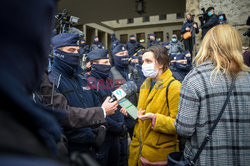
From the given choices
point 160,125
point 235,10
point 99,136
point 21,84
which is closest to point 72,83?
point 99,136

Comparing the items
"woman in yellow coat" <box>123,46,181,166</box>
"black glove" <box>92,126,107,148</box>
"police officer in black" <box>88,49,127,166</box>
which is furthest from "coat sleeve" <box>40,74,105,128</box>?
"police officer in black" <box>88,49,127,166</box>

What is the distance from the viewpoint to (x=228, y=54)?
1.63 metres

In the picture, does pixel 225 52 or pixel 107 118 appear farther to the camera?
pixel 107 118

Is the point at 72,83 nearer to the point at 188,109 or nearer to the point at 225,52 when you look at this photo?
the point at 188,109

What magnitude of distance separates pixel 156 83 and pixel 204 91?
1.06 meters

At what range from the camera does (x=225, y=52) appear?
1632 millimetres

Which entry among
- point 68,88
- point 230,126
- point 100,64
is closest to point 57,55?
point 68,88

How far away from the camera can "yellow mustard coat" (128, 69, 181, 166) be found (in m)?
2.27

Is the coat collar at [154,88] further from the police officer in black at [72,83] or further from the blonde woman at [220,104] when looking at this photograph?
the blonde woman at [220,104]

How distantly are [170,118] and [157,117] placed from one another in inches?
6.2

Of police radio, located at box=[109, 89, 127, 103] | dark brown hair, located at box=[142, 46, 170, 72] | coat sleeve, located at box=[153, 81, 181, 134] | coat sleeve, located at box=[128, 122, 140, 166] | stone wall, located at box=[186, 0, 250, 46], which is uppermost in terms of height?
stone wall, located at box=[186, 0, 250, 46]

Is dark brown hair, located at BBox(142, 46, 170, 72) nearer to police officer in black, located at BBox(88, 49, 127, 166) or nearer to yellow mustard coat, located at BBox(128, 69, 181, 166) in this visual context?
yellow mustard coat, located at BBox(128, 69, 181, 166)

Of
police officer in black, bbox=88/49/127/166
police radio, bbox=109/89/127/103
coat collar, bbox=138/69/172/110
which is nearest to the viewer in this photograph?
police radio, bbox=109/89/127/103

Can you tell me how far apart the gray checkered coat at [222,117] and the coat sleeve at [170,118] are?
621mm
